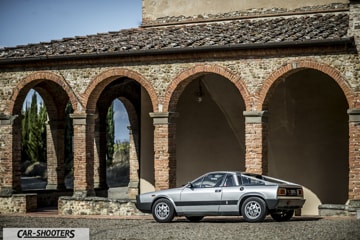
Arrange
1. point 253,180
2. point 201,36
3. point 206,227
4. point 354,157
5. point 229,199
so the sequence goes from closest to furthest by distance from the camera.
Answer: point 206,227 < point 229,199 < point 253,180 < point 354,157 < point 201,36

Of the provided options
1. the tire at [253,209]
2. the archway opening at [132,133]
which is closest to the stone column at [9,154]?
the archway opening at [132,133]

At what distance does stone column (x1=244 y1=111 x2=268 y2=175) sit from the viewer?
19.9 m

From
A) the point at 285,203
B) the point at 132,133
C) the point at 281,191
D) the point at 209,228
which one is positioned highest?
the point at 132,133

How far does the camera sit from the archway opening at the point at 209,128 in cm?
2339

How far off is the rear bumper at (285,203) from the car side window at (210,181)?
4.79ft

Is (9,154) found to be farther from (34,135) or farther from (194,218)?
(34,135)

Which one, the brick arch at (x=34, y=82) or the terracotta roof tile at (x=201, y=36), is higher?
the terracotta roof tile at (x=201, y=36)

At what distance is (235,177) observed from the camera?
1741cm

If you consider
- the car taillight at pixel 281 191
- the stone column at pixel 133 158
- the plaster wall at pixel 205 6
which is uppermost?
the plaster wall at pixel 205 6

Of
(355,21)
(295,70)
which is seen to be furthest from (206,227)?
(355,21)

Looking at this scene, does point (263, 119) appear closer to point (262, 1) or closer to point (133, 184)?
point (262, 1)

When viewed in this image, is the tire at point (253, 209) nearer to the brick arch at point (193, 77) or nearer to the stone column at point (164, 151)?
the brick arch at point (193, 77)

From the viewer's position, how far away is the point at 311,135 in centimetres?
2222

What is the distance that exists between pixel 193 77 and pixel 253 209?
17.1 feet
